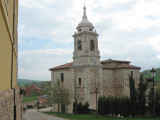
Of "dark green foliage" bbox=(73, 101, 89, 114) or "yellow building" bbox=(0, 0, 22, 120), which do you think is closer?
"yellow building" bbox=(0, 0, 22, 120)

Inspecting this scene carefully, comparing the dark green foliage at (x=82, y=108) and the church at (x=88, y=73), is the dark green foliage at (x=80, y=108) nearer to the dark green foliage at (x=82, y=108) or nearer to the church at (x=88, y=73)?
the dark green foliage at (x=82, y=108)

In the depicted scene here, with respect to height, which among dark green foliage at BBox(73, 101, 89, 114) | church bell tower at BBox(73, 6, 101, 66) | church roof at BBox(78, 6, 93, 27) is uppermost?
church roof at BBox(78, 6, 93, 27)

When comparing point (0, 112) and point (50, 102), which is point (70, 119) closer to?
point (50, 102)

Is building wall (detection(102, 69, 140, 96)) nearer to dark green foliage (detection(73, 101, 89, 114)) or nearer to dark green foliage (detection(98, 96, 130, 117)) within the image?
dark green foliage (detection(73, 101, 89, 114))

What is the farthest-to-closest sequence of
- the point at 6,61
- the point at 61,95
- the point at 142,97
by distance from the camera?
the point at 61,95, the point at 142,97, the point at 6,61

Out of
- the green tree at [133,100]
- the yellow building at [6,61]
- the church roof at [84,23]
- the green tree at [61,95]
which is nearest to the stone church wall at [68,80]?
the green tree at [61,95]

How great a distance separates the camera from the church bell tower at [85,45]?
3145 centimetres

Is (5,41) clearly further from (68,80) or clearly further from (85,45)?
(68,80)

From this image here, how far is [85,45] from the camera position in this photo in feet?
103

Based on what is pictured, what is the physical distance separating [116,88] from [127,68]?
4.10 m

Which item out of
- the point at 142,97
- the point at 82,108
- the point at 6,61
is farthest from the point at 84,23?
the point at 6,61

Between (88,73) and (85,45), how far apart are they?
4501 millimetres

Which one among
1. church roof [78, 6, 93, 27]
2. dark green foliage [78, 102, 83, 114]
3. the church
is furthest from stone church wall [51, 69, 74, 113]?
church roof [78, 6, 93, 27]

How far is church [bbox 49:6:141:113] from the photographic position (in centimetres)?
3122
